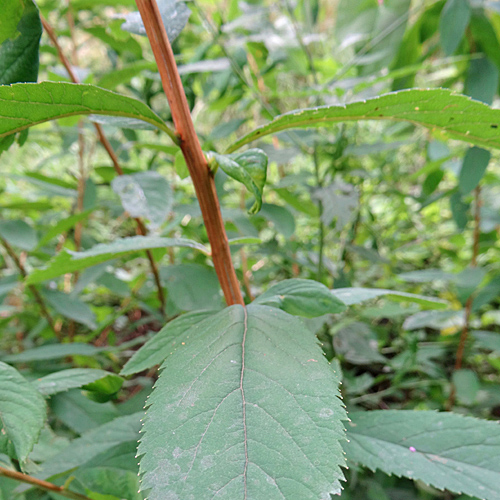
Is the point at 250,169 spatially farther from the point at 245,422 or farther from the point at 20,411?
the point at 20,411

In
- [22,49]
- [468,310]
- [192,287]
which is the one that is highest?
[22,49]

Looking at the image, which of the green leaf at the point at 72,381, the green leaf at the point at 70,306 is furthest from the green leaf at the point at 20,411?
the green leaf at the point at 70,306

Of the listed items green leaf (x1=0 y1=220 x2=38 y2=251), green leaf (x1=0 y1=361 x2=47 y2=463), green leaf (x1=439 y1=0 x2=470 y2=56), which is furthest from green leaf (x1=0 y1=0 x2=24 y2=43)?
green leaf (x1=439 y1=0 x2=470 y2=56)

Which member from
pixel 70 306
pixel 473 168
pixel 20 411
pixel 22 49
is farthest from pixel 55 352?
pixel 473 168

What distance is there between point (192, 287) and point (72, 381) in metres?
0.34

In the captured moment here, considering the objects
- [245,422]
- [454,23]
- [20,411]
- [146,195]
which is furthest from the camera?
[454,23]

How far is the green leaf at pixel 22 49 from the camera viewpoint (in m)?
0.42

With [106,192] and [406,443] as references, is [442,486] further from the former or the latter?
[106,192]

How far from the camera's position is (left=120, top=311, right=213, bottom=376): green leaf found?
16.1 inches

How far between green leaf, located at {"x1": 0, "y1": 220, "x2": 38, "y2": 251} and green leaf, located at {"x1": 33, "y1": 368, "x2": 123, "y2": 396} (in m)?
0.67

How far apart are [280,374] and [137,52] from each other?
110cm

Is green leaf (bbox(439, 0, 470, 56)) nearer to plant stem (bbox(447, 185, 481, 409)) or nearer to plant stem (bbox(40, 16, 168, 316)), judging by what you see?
plant stem (bbox(447, 185, 481, 409))

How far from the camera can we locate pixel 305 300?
0.42 meters

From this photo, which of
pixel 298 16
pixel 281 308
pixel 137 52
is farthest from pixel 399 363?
pixel 298 16
